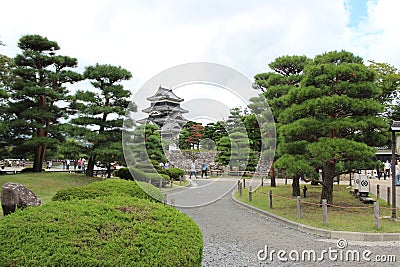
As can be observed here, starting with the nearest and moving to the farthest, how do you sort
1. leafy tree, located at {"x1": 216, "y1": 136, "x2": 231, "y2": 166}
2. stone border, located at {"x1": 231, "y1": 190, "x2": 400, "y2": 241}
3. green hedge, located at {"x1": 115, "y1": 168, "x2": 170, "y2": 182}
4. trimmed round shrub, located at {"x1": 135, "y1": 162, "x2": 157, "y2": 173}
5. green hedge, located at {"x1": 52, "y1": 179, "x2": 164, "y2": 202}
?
green hedge, located at {"x1": 52, "y1": 179, "x2": 164, "y2": 202}, stone border, located at {"x1": 231, "y1": 190, "x2": 400, "y2": 241}, green hedge, located at {"x1": 115, "y1": 168, "x2": 170, "y2": 182}, trimmed round shrub, located at {"x1": 135, "y1": 162, "x2": 157, "y2": 173}, leafy tree, located at {"x1": 216, "y1": 136, "x2": 231, "y2": 166}

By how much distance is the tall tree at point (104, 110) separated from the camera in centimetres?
1842

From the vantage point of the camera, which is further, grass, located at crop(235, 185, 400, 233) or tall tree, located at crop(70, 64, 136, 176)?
tall tree, located at crop(70, 64, 136, 176)

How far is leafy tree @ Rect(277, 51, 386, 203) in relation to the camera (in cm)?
897

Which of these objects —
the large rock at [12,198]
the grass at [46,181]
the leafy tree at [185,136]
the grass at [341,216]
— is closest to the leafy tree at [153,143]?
the grass at [46,181]

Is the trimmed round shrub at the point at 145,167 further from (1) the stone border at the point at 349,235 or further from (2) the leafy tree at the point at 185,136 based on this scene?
(1) the stone border at the point at 349,235

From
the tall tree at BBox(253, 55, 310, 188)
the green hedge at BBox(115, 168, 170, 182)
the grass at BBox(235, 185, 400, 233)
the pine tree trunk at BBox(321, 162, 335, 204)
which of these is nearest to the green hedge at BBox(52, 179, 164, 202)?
the grass at BBox(235, 185, 400, 233)

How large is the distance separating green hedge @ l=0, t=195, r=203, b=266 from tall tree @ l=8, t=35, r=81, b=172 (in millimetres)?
16732

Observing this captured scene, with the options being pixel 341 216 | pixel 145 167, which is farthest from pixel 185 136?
pixel 341 216

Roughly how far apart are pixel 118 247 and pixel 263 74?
14.1 m

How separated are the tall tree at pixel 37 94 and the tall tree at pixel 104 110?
1.65 m

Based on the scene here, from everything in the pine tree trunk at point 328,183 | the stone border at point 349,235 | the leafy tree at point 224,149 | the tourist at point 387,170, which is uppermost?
the leafy tree at point 224,149

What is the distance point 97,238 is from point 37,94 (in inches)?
706

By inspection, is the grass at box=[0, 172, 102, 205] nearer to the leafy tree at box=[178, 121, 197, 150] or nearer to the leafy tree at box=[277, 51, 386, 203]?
the leafy tree at box=[277, 51, 386, 203]

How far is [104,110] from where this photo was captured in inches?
722
